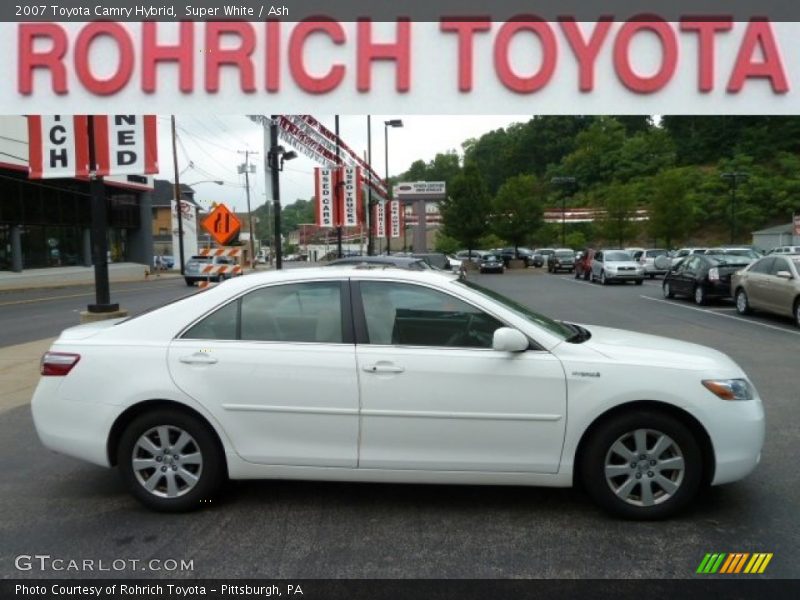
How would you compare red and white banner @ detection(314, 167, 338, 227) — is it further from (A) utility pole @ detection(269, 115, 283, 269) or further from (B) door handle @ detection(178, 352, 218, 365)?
(B) door handle @ detection(178, 352, 218, 365)

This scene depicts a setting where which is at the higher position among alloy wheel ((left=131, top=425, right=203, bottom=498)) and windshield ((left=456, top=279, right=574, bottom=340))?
windshield ((left=456, top=279, right=574, bottom=340))

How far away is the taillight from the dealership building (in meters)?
30.7

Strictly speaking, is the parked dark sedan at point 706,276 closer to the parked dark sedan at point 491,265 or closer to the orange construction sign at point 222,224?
the orange construction sign at point 222,224

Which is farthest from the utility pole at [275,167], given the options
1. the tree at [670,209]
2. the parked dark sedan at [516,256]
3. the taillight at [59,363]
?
the parked dark sedan at [516,256]

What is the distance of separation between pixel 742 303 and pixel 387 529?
13996 millimetres

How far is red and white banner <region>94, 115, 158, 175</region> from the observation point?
30.7 feet

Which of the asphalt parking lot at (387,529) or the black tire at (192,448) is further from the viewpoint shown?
the black tire at (192,448)

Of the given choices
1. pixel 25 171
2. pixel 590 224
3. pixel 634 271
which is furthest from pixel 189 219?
pixel 634 271

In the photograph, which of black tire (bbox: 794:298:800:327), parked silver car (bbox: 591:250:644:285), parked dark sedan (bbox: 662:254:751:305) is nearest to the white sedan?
black tire (bbox: 794:298:800:327)

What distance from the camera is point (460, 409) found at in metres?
4.14

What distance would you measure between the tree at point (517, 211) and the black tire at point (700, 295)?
3557 cm

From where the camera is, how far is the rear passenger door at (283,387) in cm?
421
